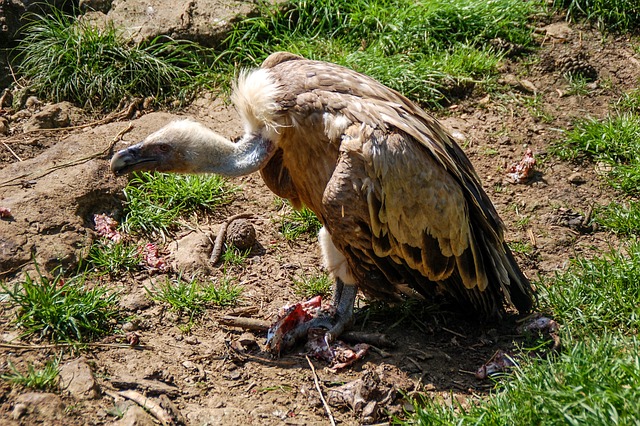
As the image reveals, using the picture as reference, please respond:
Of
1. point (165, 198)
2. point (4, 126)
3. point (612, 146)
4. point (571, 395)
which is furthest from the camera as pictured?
point (4, 126)

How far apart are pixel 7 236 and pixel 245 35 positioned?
325 centimetres

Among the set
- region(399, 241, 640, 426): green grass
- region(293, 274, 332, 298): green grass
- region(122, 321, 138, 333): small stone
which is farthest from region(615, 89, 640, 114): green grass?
region(122, 321, 138, 333): small stone

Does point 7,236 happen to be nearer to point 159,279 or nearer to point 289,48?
point 159,279

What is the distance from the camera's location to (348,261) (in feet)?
18.3

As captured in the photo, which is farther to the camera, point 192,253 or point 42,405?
point 192,253

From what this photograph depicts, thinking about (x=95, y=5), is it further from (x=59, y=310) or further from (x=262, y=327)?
(x=262, y=327)

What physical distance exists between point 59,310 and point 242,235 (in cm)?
163

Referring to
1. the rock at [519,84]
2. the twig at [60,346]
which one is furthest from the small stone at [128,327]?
the rock at [519,84]

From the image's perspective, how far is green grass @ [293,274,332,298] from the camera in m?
6.30

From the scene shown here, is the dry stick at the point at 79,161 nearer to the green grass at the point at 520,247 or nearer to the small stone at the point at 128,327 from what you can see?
the small stone at the point at 128,327

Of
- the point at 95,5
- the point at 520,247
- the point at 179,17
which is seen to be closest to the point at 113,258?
the point at 179,17

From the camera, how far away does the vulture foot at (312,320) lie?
5590 mm

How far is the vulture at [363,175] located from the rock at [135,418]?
140cm

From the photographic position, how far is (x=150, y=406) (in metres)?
4.78
